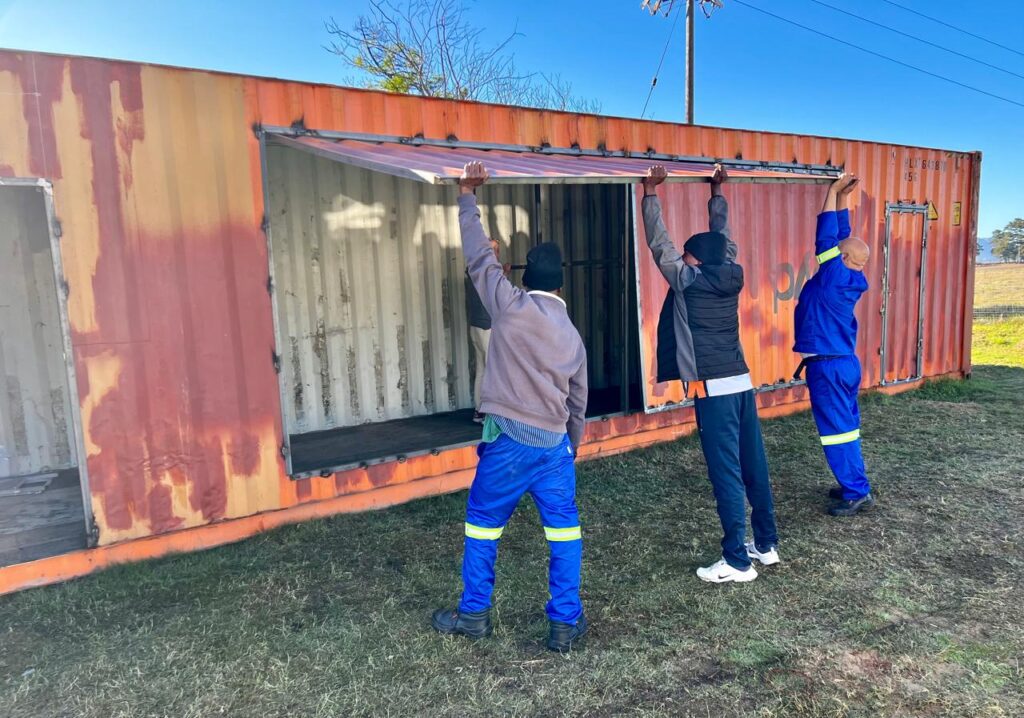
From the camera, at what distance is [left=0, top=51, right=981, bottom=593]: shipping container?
3.76 m

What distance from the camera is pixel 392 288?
677cm

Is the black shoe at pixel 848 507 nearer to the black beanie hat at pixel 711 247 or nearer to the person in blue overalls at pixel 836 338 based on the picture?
the person in blue overalls at pixel 836 338

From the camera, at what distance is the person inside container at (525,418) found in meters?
2.97

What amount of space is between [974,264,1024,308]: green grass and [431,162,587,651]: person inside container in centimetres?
1610

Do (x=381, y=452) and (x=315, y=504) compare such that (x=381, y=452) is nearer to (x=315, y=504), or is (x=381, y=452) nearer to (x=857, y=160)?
(x=315, y=504)

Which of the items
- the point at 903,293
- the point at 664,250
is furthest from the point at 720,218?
the point at 903,293

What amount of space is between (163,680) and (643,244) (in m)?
4.48

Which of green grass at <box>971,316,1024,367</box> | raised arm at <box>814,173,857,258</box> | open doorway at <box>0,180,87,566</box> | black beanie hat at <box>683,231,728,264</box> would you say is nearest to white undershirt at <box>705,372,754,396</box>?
black beanie hat at <box>683,231,728,264</box>

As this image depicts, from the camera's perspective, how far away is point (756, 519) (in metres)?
3.87

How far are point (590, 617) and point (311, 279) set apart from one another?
4245 millimetres

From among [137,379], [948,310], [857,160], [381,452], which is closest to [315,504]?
[381,452]

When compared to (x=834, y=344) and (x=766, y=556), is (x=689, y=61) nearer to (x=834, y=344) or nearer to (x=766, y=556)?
(x=834, y=344)

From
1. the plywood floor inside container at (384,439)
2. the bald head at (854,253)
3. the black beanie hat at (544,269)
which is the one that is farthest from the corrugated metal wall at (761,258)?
the black beanie hat at (544,269)

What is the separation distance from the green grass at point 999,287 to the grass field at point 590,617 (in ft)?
47.3
